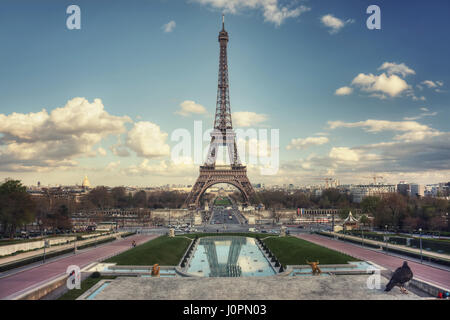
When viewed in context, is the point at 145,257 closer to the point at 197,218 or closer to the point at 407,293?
the point at 407,293

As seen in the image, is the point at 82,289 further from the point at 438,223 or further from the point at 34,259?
the point at 438,223

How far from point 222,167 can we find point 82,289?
6595cm

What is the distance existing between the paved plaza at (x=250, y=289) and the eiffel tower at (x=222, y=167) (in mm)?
60583

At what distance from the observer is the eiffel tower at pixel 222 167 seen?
80.8 metres

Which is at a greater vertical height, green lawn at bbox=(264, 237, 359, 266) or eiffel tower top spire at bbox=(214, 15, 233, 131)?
eiffel tower top spire at bbox=(214, 15, 233, 131)

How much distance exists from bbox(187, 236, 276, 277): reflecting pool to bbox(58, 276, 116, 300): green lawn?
820cm

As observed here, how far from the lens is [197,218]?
71688 mm

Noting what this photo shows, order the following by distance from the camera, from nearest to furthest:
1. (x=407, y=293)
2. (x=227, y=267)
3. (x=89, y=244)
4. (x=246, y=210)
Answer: (x=407, y=293), (x=227, y=267), (x=89, y=244), (x=246, y=210)

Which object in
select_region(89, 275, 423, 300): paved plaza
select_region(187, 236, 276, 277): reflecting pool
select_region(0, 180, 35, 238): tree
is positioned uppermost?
select_region(0, 180, 35, 238): tree

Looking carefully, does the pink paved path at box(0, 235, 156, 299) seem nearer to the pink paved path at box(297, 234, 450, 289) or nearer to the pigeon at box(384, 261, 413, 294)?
the pigeon at box(384, 261, 413, 294)

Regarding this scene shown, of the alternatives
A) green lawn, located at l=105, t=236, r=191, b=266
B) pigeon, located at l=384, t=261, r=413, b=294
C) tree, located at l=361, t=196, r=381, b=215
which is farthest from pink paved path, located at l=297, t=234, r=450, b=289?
tree, located at l=361, t=196, r=381, b=215

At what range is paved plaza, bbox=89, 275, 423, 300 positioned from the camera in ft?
55.5
